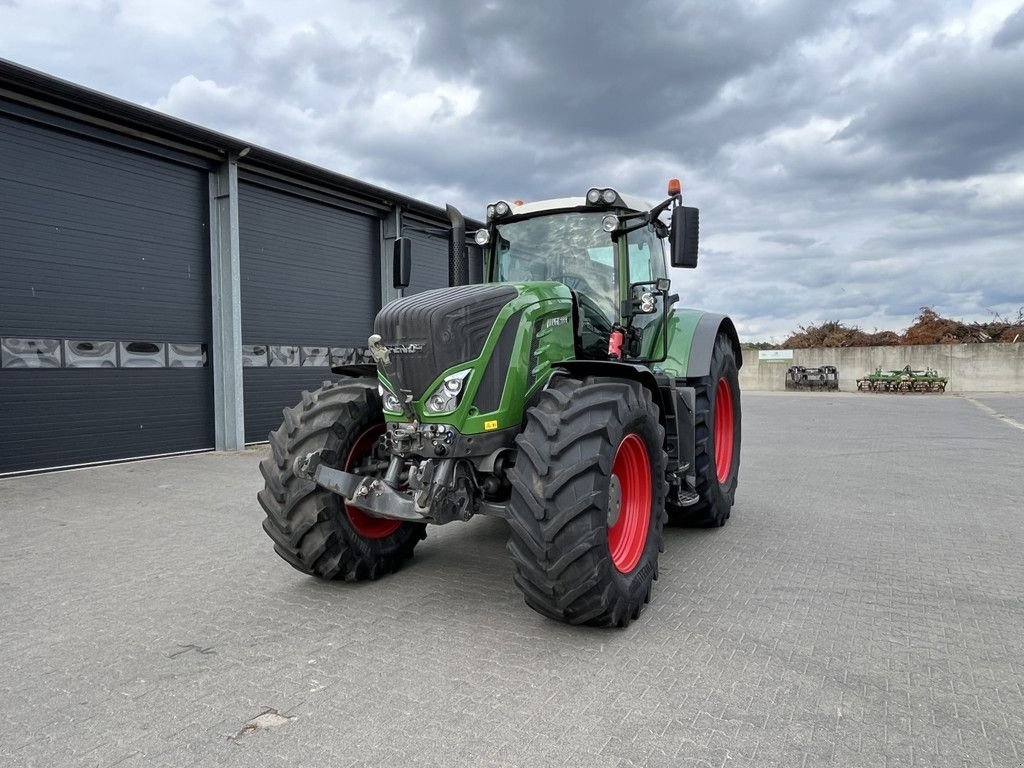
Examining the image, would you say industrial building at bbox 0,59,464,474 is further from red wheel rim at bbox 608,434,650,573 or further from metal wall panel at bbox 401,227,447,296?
red wheel rim at bbox 608,434,650,573

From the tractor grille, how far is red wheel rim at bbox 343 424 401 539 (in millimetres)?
751

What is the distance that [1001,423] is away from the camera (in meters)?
16.3

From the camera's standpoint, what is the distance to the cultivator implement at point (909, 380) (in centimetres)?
3131

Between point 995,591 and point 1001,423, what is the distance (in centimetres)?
1463

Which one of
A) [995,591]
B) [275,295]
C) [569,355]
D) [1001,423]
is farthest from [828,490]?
[1001,423]

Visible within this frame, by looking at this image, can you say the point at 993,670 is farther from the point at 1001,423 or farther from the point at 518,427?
the point at 1001,423

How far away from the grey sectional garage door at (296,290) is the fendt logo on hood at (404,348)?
9244 millimetres

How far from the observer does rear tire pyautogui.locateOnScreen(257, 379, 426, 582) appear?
4.14 metres

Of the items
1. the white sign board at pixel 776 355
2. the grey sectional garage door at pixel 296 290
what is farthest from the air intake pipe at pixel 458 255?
the white sign board at pixel 776 355

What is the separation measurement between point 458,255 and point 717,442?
3.12 metres

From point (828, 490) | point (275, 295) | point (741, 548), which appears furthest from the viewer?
point (275, 295)

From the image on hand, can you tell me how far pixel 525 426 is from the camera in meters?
3.92

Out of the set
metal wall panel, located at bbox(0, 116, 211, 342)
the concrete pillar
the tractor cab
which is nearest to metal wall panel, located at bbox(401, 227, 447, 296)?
the concrete pillar

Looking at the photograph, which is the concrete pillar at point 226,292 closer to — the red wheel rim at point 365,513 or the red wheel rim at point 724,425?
the red wheel rim at point 365,513
